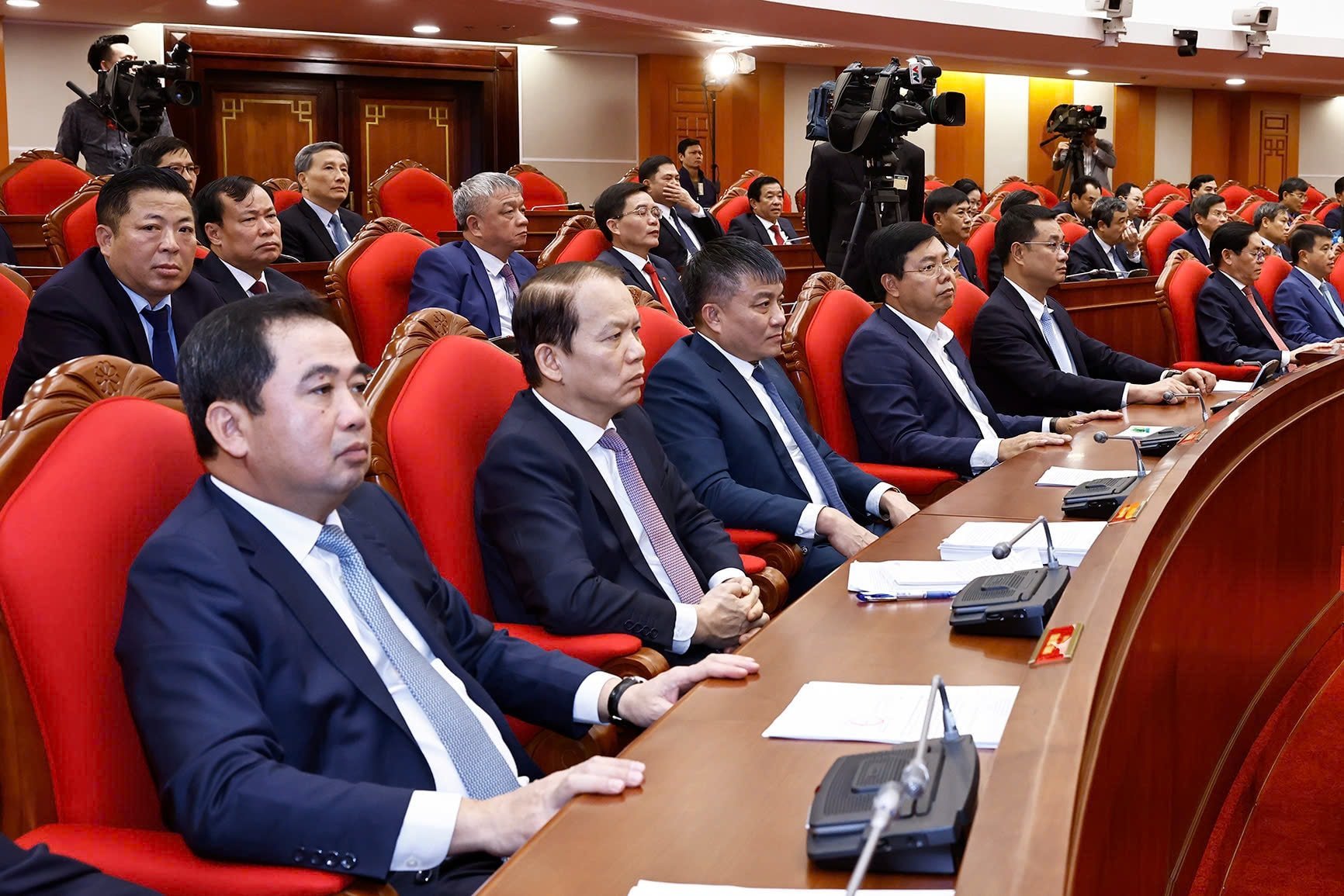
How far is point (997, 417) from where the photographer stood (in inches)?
138

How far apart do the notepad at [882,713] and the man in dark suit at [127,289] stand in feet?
6.63

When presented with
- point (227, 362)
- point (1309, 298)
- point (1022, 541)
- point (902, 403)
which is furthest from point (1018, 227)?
point (227, 362)

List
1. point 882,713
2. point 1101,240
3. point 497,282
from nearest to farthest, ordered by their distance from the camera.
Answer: point 882,713
point 497,282
point 1101,240

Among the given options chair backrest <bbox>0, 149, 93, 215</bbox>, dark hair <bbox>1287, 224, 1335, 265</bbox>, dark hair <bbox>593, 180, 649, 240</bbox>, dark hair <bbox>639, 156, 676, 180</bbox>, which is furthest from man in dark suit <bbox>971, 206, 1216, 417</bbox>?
chair backrest <bbox>0, 149, 93, 215</bbox>

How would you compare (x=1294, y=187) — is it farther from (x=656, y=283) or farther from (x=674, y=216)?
(x=656, y=283)

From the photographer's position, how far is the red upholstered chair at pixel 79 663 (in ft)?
3.91

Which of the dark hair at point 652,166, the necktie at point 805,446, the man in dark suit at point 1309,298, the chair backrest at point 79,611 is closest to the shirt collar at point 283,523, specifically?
the chair backrest at point 79,611

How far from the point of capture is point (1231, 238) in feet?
16.5

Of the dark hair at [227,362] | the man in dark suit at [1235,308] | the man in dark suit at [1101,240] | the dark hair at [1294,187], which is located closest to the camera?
the dark hair at [227,362]

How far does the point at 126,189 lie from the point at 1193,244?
6.10 meters

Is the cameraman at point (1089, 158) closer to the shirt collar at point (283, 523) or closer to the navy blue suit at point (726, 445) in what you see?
the navy blue suit at point (726, 445)

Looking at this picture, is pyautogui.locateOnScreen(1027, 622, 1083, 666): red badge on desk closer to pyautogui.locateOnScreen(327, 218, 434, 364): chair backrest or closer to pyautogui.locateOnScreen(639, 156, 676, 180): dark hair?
pyautogui.locateOnScreen(327, 218, 434, 364): chair backrest

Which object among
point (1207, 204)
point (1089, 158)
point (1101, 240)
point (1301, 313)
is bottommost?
point (1301, 313)

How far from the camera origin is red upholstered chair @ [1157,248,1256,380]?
4707 millimetres
